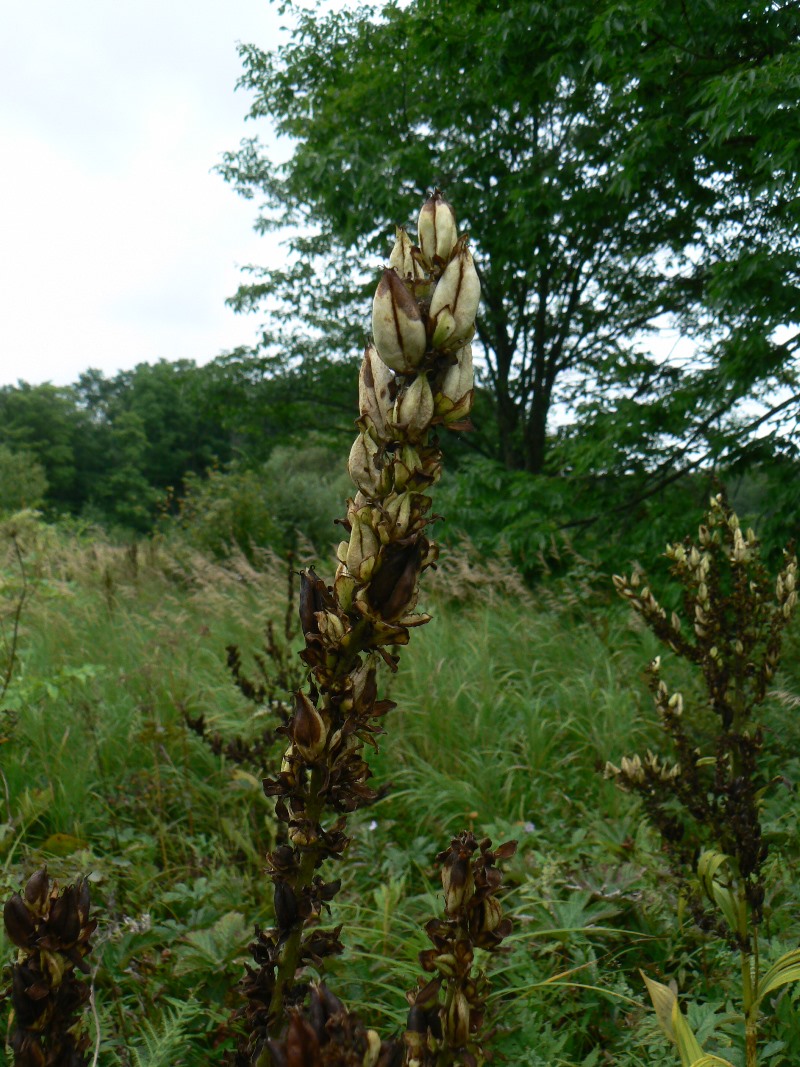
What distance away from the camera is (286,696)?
3.59 metres

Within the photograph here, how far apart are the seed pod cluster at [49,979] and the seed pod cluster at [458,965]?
0.95ft

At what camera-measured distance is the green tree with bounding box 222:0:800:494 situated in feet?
17.6

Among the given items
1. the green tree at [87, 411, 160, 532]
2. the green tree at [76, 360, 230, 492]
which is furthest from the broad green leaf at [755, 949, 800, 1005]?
the green tree at [76, 360, 230, 492]

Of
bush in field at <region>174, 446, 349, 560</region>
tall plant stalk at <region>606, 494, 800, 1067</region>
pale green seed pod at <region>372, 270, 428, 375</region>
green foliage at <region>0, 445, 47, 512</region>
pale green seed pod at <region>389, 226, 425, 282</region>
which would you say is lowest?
tall plant stalk at <region>606, 494, 800, 1067</region>

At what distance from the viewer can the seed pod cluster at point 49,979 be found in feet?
2.02

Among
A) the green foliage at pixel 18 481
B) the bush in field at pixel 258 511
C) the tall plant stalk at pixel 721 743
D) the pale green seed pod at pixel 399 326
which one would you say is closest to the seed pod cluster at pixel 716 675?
the tall plant stalk at pixel 721 743

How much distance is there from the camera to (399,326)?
0.63m

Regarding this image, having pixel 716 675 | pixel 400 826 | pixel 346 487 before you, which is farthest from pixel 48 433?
pixel 716 675

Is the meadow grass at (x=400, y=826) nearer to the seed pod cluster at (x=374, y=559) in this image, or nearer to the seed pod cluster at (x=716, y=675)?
the seed pod cluster at (x=374, y=559)

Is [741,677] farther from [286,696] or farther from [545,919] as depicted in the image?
[286,696]

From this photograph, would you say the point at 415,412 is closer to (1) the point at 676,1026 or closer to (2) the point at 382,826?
(1) the point at 676,1026

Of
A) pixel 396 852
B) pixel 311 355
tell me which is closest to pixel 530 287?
pixel 311 355

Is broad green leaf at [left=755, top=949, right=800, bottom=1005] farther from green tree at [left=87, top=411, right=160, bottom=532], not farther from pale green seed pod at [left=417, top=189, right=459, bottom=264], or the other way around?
green tree at [left=87, top=411, right=160, bottom=532]

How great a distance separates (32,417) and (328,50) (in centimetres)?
4280
